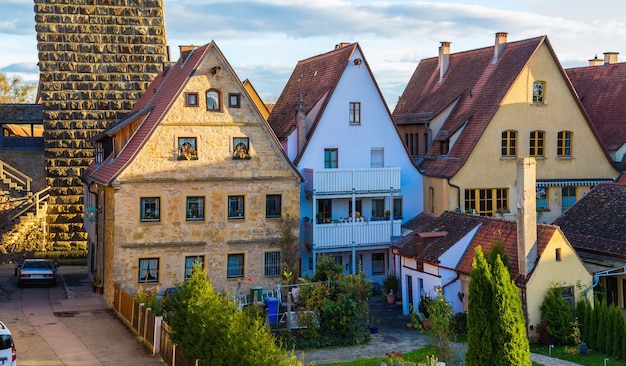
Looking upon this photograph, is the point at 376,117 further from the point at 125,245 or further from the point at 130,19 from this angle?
the point at 130,19

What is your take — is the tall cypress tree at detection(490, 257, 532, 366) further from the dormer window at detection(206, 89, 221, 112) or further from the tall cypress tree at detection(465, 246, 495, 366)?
the dormer window at detection(206, 89, 221, 112)

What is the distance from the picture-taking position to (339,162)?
1572 inches

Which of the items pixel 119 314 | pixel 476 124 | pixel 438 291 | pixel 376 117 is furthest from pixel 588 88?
pixel 119 314

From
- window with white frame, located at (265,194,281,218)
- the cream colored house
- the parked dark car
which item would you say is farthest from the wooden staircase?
the cream colored house

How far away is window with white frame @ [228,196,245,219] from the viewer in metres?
35.8

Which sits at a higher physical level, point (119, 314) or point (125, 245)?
point (125, 245)

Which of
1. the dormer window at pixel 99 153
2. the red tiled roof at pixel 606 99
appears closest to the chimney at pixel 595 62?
the red tiled roof at pixel 606 99

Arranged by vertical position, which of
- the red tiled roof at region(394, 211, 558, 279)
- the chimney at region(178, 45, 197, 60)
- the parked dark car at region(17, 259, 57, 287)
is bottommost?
the parked dark car at region(17, 259, 57, 287)

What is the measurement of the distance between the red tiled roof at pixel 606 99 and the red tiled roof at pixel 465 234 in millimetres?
12798

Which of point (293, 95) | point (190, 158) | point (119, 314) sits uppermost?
point (293, 95)

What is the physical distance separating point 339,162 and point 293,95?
6.10 m

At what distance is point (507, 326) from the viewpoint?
23203 mm

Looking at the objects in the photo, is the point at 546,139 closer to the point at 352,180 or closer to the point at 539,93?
the point at 539,93

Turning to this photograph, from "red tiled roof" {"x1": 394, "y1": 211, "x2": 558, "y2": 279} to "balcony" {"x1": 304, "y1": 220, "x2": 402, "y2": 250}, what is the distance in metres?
2.28
